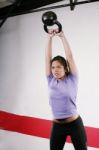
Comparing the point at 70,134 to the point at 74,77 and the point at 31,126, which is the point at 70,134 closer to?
the point at 74,77

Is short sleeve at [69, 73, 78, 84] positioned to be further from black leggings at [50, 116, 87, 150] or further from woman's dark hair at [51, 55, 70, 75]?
black leggings at [50, 116, 87, 150]

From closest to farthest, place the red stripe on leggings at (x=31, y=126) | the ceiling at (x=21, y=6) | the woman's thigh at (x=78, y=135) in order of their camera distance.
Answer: the woman's thigh at (x=78, y=135), the red stripe on leggings at (x=31, y=126), the ceiling at (x=21, y=6)

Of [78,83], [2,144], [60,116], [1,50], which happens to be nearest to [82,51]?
[78,83]

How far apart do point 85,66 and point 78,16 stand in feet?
1.69

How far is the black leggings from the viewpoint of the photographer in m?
2.38

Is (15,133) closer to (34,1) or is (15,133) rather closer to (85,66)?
(85,66)

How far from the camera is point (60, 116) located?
Result: 2.45 meters

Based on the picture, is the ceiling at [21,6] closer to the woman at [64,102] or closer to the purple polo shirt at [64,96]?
the woman at [64,102]

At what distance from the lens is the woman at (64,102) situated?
2.39m

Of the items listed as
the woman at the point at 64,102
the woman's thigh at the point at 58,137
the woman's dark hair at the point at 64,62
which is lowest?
the woman's thigh at the point at 58,137

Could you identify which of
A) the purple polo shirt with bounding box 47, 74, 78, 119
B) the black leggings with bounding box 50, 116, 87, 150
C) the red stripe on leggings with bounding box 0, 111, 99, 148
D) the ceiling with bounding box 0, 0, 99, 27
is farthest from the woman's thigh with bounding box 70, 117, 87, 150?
the ceiling with bounding box 0, 0, 99, 27

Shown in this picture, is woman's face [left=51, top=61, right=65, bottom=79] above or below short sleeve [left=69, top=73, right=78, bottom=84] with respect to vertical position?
above

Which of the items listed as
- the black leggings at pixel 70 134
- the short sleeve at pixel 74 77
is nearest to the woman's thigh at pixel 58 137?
the black leggings at pixel 70 134

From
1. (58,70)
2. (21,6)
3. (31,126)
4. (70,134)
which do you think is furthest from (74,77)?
(21,6)
